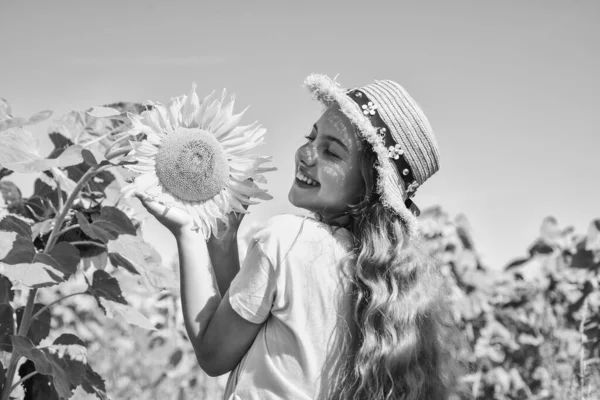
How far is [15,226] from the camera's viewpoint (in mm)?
1728

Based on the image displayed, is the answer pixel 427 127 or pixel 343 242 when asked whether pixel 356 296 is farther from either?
pixel 427 127

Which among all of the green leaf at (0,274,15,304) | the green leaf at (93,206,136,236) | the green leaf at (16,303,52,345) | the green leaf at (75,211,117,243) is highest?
the green leaf at (93,206,136,236)

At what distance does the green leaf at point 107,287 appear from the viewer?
1.95 m

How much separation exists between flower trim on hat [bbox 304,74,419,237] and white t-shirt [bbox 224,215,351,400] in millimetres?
224

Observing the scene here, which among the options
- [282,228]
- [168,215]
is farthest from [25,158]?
[282,228]

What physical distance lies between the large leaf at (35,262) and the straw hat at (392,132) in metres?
0.76

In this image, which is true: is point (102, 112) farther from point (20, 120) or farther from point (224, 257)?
point (224, 257)

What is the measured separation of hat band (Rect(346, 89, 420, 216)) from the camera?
1766 mm

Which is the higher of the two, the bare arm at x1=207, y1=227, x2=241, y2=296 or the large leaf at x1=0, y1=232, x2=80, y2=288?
the bare arm at x1=207, y1=227, x2=241, y2=296

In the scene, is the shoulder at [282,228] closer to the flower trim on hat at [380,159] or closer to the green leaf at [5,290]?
the flower trim on hat at [380,159]

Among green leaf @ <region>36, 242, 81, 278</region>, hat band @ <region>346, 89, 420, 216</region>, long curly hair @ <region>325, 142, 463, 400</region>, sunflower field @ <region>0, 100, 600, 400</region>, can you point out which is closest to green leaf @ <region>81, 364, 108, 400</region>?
sunflower field @ <region>0, 100, 600, 400</region>

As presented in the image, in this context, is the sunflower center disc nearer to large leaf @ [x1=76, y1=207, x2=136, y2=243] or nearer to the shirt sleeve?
the shirt sleeve

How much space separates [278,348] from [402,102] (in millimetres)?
702

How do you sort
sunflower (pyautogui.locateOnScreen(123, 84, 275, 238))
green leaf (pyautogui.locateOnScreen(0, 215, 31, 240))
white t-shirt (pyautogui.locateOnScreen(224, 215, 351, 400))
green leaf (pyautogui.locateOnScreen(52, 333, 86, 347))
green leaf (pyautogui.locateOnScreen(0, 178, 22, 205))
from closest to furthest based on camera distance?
sunflower (pyautogui.locateOnScreen(123, 84, 275, 238)) < white t-shirt (pyautogui.locateOnScreen(224, 215, 351, 400)) < green leaf (pyautogui.locateOnScreen(0, 215, 31, 240)) < green leaf (pyautogui.locateOnScreen(52, 333, 86, 347)) < green leaf (pyautogui.locateOnScreen(0, 178, 22, 205))
